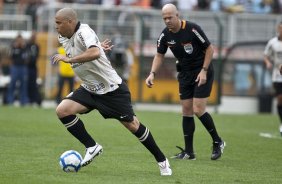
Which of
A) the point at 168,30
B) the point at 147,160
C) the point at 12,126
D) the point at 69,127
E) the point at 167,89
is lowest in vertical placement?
the point at 167,89

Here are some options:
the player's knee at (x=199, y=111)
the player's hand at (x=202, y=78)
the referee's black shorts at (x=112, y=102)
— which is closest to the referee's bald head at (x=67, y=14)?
the referee's black shorts at (x=112, y=102)

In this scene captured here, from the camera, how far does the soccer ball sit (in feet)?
31.9

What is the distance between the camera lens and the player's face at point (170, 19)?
1130cm

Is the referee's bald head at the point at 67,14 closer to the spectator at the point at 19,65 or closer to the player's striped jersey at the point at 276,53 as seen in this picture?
the player's striped jersey at the point at 276,53

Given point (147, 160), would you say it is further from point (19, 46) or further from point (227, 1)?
point (227, 1)

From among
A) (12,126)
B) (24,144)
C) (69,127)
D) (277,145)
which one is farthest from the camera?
(12,126)

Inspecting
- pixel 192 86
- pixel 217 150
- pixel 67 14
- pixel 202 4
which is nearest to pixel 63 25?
pixel 67 14

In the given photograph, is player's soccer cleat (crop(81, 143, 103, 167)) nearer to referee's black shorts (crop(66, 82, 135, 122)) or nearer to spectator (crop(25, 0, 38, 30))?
referee's black shorts (crop(66, 82, 135, 122))

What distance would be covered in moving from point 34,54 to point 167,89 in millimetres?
4519

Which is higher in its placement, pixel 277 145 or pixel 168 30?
pixel 168 30

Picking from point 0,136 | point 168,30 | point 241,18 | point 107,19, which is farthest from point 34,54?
point 168,30

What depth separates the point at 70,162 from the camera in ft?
31.9

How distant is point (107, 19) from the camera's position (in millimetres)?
27703

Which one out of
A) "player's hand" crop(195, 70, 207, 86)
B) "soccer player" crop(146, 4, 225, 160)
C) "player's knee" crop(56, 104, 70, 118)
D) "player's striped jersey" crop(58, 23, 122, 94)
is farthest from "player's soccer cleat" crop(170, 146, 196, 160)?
"player's knee" crop(56, 104, 70, 118)
